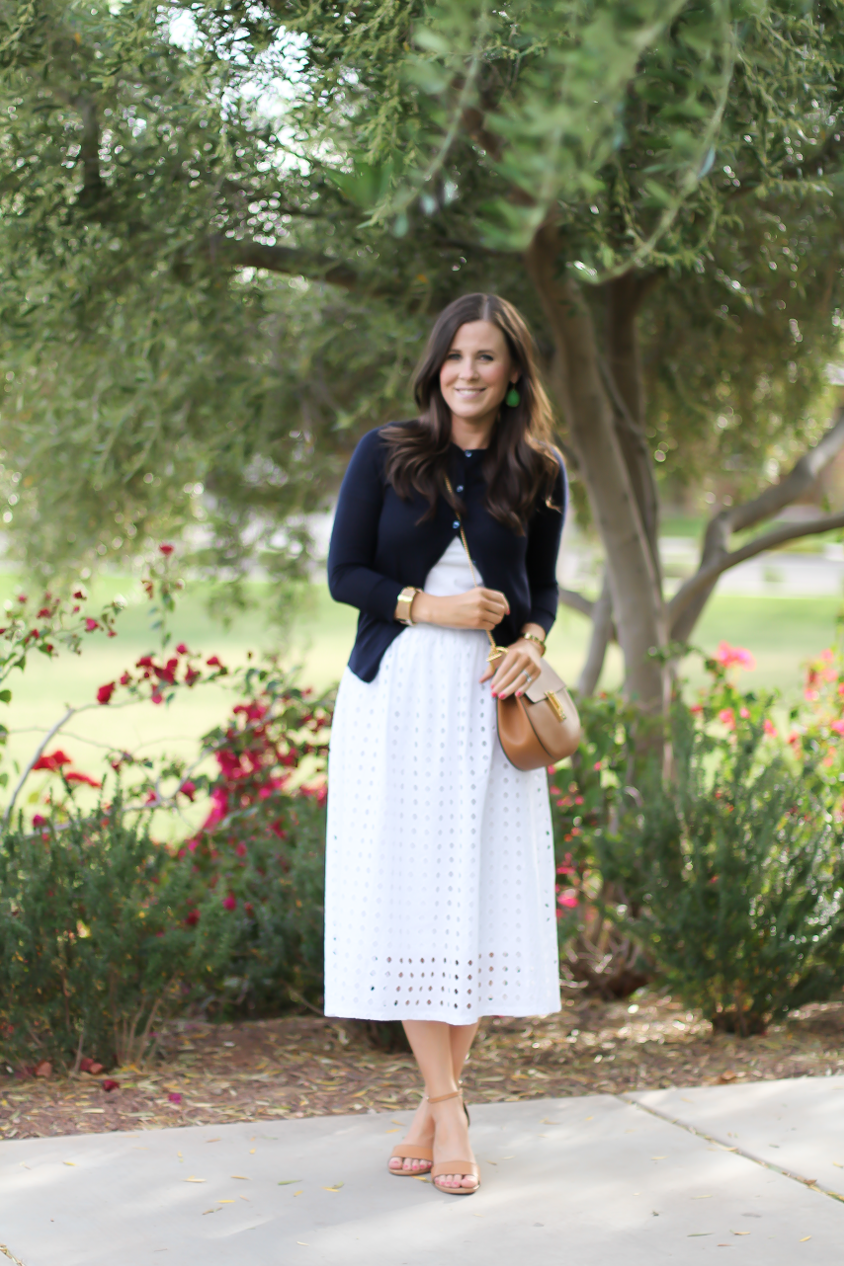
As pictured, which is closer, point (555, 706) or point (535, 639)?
point (555, 706)

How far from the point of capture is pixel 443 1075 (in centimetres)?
286

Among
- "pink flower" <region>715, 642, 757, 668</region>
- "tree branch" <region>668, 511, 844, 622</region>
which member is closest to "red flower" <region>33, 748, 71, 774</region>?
"pink flower" <region>715, 642, 757, 668</region>

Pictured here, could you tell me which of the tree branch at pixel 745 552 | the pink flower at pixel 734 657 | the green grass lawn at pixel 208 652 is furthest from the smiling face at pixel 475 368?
the tree branch at pixel 745 552

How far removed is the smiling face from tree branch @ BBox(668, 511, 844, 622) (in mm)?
2666

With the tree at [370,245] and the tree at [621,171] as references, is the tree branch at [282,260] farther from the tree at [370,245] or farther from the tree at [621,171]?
the tree at [621,171]

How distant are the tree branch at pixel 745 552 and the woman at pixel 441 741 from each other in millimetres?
2638

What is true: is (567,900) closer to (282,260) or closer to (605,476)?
(605,476)

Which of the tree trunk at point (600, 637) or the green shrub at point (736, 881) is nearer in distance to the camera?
the green shrub at point (736, 881)

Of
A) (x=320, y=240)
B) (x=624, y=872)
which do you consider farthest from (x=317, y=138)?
(x=624, y=872)

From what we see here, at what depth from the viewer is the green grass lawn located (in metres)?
12.3

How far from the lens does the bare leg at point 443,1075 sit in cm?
279

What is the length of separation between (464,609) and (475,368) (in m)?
0.55

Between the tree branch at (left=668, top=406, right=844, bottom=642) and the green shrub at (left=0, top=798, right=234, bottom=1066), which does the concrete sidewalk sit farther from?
the tree branch at (left=668, top=406, right=844, bottom=642)

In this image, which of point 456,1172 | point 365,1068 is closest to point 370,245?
point 365,1068
